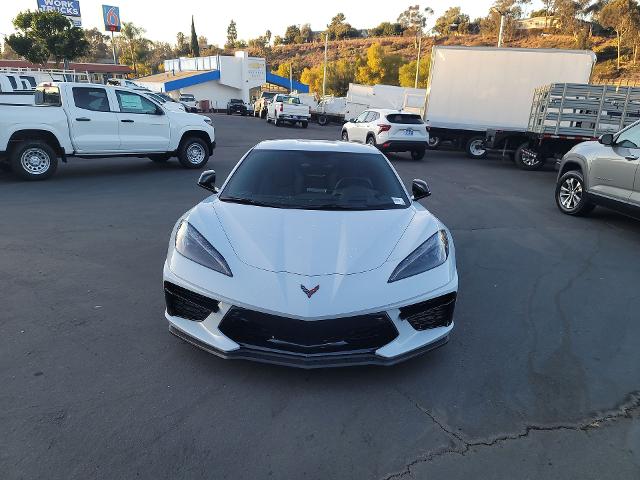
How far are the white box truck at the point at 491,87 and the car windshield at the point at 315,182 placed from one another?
1203cm

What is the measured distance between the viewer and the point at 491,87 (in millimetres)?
15961

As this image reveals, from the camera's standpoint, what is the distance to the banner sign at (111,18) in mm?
65062

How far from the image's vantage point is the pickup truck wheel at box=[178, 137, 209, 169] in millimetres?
11273

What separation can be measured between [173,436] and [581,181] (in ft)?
24.6

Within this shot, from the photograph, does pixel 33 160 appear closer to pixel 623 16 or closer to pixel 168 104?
pixel 168 104

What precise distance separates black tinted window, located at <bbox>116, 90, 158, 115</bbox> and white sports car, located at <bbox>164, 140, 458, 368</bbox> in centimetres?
747

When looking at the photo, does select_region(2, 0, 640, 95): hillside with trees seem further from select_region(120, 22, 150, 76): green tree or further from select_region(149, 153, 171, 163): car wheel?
select_region(149, 153, 171, 163): car wheel

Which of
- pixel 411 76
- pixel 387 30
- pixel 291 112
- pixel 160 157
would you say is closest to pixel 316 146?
pixel 160 157

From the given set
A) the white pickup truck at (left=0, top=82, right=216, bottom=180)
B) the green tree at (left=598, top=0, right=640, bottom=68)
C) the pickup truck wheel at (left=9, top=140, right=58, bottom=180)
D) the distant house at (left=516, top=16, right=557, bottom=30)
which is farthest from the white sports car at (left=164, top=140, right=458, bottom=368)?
the distant house at (left=516, top=16, right=557, bottom=30)

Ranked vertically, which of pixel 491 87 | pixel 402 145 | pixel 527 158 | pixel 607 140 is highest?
pixel 491 87

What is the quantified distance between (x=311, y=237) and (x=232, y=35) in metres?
174

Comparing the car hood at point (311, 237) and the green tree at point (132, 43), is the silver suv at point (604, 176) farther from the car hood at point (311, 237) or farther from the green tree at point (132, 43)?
the green tree at point (132, 43)

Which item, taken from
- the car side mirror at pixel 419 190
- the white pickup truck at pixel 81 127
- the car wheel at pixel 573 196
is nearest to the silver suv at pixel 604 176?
the car wheel at pixel 573 196

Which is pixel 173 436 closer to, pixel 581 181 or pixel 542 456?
pixel 542 456
